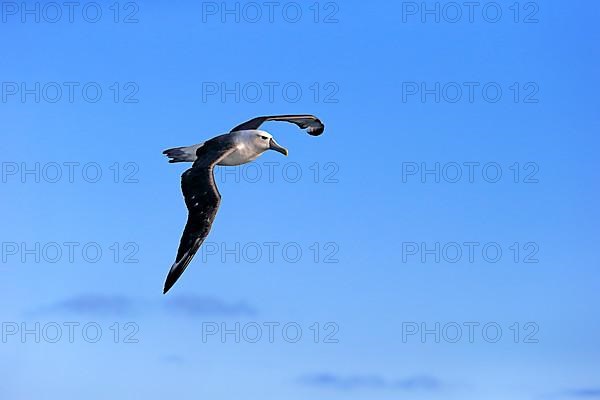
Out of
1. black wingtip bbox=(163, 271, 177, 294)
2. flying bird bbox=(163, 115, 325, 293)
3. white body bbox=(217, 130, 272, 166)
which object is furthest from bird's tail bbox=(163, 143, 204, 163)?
black wingtip bbox=(163, 271, 177, 294)

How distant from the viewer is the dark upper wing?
29.0 m

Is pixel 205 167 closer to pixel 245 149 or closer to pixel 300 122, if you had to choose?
pixel 245 149

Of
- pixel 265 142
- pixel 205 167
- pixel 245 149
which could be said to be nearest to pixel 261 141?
pixel 265 142

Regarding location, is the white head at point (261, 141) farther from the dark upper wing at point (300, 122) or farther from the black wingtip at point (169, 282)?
the black wingtip at point (169, 282)

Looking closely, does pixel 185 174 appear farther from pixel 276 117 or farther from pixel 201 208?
pixel 276 117

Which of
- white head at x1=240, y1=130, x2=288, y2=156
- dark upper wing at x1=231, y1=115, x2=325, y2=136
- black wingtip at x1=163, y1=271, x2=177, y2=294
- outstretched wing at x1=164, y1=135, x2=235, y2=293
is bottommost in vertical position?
black wingtip at x1=163, y1=271, x2=177, y2=294

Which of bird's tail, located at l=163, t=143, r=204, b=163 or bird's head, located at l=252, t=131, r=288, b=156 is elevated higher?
bird's head, located at l=252, t=131, r=288, b=156

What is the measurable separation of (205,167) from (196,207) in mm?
1319

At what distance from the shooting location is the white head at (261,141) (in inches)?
1043

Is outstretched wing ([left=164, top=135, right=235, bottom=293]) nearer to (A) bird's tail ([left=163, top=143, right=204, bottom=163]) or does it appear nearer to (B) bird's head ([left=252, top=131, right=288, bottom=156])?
(A) bird's tail ([left=163, top=143, right=204, bottom=163])

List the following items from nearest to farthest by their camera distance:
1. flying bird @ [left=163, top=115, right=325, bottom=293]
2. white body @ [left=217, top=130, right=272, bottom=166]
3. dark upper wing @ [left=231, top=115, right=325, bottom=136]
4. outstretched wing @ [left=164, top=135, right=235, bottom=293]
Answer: outstretched wing @ [left=164, top=135, right=235, bottom=293] < flying bird @ [left=163, top=115, right=325, bottom=293] < white body @ [left=217, top=130, right=272, bottom=166] < dark upper wing @ [left=231, top=115, right=325, bottom=136]

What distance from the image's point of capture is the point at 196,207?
23.5 metres

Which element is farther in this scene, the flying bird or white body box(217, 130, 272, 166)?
white body box(217, 130, 272, 166)

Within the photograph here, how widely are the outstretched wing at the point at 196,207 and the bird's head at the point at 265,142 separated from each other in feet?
5.64
